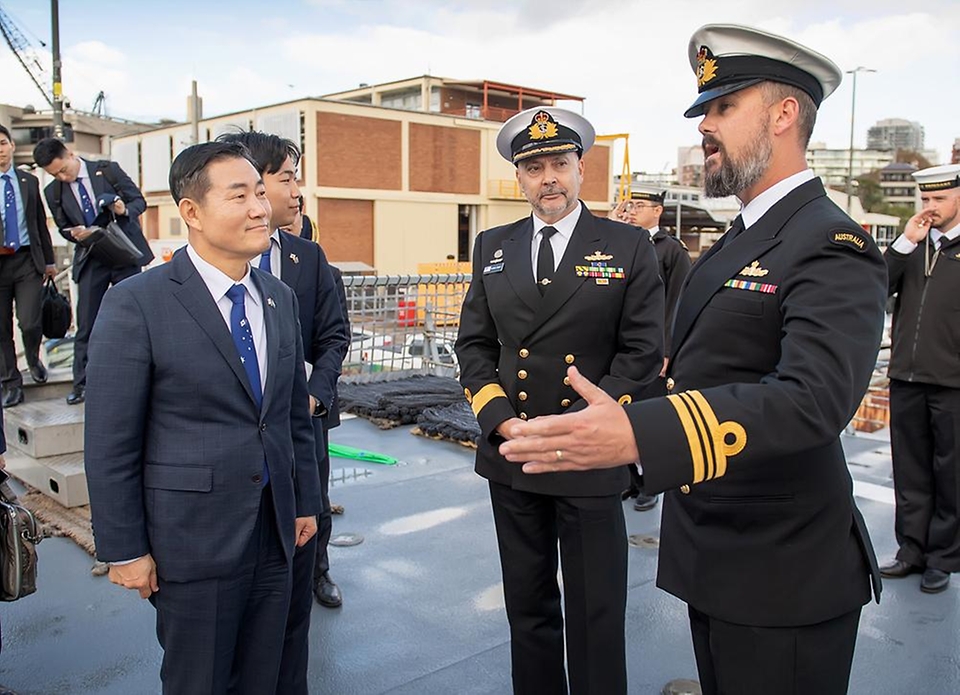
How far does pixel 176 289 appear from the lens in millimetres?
2234

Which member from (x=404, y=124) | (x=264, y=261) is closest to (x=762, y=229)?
(x=264, y=261)

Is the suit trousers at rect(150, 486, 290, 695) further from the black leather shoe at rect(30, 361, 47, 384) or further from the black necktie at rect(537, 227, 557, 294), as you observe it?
the black leather shoe at rect(30, 361, 47, 384)

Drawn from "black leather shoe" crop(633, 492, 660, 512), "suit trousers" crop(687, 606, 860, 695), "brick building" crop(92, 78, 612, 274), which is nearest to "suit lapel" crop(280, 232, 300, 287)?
"suit trousers" crop(687, 606, 860, 695)

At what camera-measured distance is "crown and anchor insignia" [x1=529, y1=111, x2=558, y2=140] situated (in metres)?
2.88

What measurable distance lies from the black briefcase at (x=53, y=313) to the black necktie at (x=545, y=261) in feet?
14.5

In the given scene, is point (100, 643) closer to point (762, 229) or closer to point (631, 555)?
point (631, 555)

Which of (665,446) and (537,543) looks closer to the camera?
(665,446)

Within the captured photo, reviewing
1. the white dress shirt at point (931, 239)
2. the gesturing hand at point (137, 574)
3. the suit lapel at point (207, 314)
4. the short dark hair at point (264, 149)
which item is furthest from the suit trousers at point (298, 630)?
the white dress shirt at point (931, 239)

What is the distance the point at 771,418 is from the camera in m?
1.40

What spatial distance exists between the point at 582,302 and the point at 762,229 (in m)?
1.00

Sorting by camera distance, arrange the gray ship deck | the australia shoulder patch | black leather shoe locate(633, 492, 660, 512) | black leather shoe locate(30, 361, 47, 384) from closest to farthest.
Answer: the australia shoulder patch, the gray ship deck, black leather shoe locate(633, 492, 660, 512), black leather shoe locate(30, 361, 47, 384)

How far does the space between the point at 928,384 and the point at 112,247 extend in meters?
5.17

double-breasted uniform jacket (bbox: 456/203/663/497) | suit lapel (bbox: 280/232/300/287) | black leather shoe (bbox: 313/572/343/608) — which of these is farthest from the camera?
black leather shoe (bbox: 313/572/343/608)

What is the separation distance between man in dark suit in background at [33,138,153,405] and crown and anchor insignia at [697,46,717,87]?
4.71 meters
